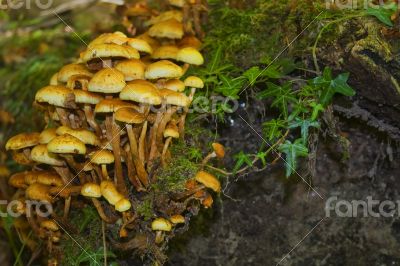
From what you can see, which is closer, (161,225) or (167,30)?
(161,225)

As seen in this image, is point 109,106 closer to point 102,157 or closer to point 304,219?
point 102,157

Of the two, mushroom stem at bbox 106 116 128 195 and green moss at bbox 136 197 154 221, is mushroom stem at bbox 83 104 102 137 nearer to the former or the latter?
mushroom stem at bbox 106 116 128 195

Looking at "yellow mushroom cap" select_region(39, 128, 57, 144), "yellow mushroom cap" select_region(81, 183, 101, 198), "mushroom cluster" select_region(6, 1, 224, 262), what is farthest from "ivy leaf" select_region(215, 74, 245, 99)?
"yellow mushroom cap" select_region(39, 128, 57, 144)

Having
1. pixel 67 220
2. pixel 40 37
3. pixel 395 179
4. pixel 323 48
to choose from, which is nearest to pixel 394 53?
pixel 323 48

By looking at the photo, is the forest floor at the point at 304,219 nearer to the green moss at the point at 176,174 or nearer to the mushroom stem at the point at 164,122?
the green moss at the point at 176,174

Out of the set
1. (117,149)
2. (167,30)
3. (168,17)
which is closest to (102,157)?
(117,149)

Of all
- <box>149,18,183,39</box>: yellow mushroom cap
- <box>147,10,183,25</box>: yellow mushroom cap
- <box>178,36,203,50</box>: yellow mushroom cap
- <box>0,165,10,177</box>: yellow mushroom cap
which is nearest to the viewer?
<box>149,18,183,39</box>: yellow mushroom cap
